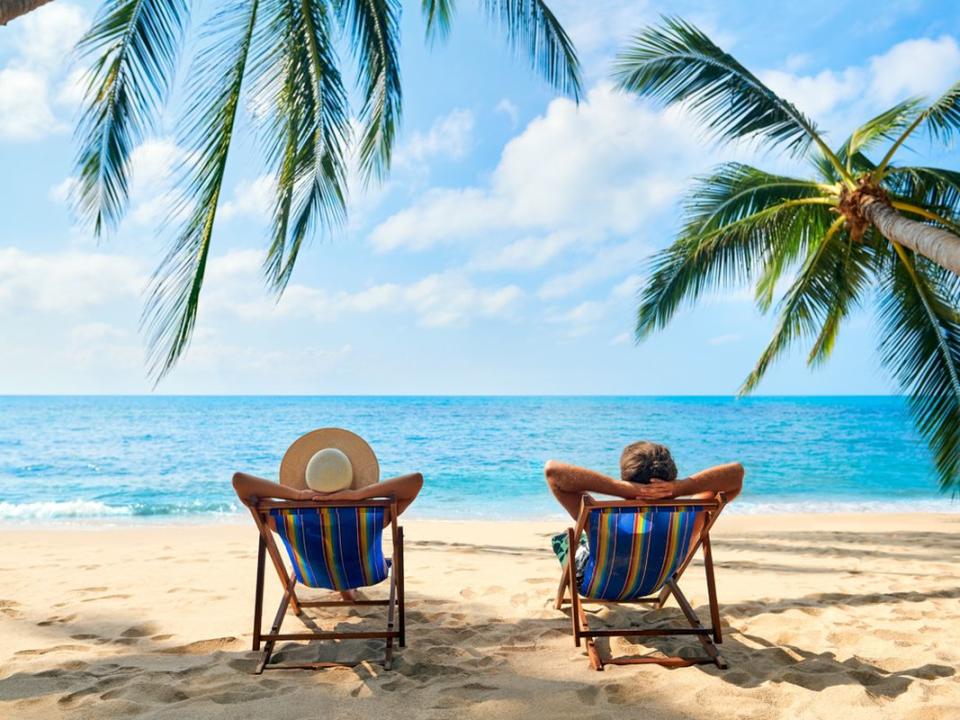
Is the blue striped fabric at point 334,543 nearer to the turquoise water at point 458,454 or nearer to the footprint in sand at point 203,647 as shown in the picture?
the footprint in sand at point 203,647

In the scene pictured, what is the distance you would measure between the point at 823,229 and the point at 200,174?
249 inches

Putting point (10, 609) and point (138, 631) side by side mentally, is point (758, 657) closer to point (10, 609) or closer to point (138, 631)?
point (138, 631)

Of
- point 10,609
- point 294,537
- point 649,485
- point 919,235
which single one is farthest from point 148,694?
point 919,235

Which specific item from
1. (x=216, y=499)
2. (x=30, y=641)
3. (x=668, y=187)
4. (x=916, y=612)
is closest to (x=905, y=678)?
(x=916, y=612)

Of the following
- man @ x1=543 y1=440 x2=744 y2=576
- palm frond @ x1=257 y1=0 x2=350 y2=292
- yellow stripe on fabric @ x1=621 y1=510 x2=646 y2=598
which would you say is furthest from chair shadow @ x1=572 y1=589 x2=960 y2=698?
palm frond @ x1=257 y1=0 x2=350 y2=292

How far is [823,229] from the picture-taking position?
289 inches

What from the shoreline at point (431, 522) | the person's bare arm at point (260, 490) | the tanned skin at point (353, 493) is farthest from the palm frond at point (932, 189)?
the person's bare arm at point (260, 490)

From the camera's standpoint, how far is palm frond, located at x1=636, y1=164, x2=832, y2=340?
686 centimetres

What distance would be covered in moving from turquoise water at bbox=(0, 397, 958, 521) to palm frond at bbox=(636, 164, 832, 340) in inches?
159

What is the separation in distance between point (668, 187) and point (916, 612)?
5139mm

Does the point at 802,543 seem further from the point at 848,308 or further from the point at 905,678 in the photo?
the point at 905,678

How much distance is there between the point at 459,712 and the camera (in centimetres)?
234

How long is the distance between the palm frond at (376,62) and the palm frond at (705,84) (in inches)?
83.0

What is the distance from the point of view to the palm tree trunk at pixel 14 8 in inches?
111
